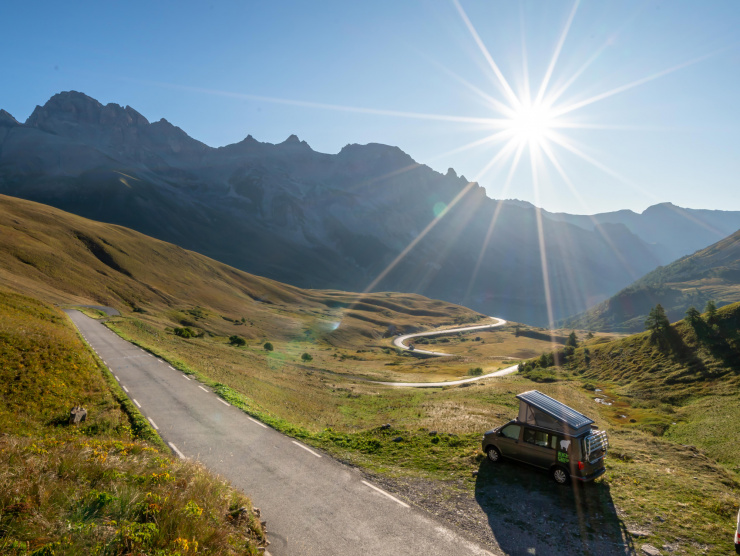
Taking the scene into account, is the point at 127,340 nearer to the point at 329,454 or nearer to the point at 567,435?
the point at 329,454

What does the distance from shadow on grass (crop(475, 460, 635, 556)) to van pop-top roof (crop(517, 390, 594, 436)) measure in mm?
1963

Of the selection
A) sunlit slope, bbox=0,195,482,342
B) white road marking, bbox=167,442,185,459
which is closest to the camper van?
white road marking, bbox=167,442,185,459

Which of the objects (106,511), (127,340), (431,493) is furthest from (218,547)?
(127,340)

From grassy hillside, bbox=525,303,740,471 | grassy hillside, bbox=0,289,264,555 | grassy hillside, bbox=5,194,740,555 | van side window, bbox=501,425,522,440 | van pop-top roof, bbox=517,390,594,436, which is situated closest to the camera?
grassy hillside, bbox=0,289,264,555

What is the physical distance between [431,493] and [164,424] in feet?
48.3

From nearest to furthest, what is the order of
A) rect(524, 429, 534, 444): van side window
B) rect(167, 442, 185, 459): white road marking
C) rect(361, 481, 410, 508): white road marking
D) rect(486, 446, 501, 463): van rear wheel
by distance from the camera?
rect(361, 481, 410, 508): white road marking
rect(524, 429, 534, 444): van side window
rect(167, 442, 185, 459): white road marking
rect(486, 446, 501, 463): van rear wheel

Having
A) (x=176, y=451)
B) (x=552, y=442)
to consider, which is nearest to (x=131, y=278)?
(x=176, y=451)

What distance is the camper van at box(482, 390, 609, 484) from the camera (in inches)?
536

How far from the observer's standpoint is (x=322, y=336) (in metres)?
131

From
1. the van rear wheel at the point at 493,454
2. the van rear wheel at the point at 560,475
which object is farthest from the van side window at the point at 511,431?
the van rear wheel at the point at 560,475

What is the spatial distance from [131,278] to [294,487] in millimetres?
115892

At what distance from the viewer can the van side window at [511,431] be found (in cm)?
1540

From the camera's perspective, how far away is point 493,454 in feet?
52.7

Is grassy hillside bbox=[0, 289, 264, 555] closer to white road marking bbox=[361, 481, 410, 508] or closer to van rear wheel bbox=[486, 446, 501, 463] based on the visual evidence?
white road marking bbox=[361, 481, 410, 508]
